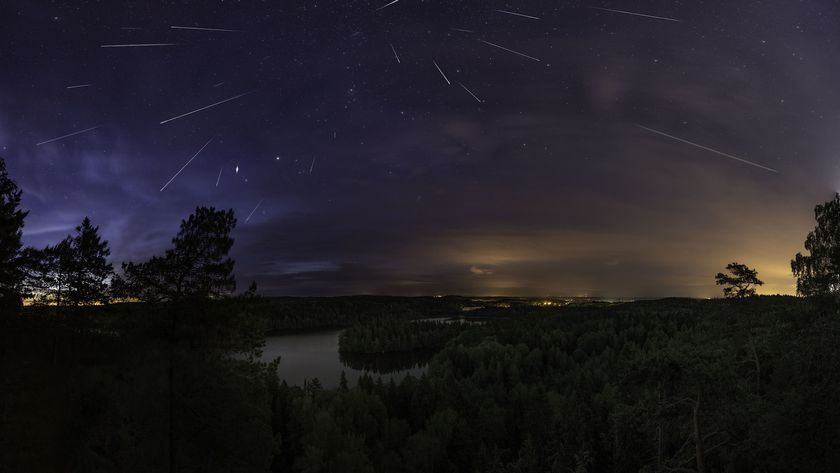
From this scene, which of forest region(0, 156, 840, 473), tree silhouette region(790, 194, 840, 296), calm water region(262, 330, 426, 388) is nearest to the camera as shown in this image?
forest region(0, 156, 840, 473)

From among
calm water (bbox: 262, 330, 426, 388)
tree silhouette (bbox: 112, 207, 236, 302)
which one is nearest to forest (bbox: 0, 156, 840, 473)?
tree silhouette (bbox: 112, 207, 236, 302)

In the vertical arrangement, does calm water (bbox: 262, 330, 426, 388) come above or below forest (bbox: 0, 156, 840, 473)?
below

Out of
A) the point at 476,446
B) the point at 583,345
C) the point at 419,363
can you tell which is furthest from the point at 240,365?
the point at 419,363

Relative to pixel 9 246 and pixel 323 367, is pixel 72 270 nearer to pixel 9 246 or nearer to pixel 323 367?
pixel 9 246

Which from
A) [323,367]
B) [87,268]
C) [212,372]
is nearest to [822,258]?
[212,372]

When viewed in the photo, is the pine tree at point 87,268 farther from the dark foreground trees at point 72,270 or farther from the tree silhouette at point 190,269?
the tree silhouette at point 190,269

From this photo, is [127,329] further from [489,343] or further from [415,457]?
[489,343]

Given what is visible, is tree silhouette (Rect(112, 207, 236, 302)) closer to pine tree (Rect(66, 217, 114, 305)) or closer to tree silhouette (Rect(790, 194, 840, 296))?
pine tree (Rect(66, 217, 114, 305))
